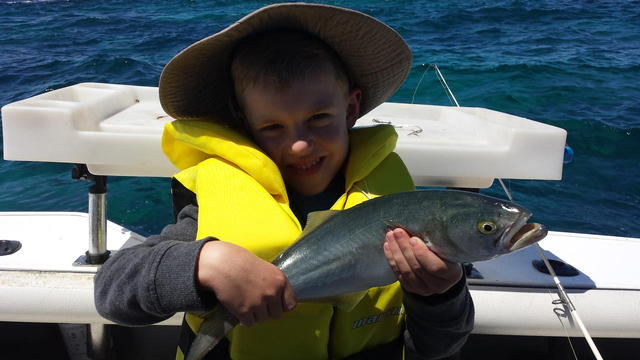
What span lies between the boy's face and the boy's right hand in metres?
0.57

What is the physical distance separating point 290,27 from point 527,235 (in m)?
1.18

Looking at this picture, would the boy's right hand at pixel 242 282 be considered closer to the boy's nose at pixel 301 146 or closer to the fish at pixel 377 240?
the fish at pixel 377 240

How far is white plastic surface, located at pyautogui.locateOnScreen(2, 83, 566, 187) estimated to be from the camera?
7.23 feet

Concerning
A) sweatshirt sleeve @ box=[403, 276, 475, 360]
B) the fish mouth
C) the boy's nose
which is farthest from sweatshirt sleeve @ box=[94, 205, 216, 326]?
the fish mouth

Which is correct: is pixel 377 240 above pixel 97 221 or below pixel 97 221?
above

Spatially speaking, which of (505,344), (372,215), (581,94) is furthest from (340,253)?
(581,94)

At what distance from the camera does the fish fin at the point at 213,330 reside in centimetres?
159

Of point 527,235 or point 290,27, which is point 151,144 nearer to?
point 290,27

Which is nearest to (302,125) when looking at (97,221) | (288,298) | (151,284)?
(288,298)

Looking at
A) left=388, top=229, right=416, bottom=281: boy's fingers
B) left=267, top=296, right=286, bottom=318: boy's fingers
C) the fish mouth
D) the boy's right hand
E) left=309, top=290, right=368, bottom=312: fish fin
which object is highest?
the fish mouth

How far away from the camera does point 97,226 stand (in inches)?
103

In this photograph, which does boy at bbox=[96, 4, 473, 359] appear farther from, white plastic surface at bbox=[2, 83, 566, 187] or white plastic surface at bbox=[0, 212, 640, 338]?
white plastic surface at bbox=[0, 212, 640, 338]

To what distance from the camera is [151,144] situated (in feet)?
7.55

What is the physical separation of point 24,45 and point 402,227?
1358 centimetres
